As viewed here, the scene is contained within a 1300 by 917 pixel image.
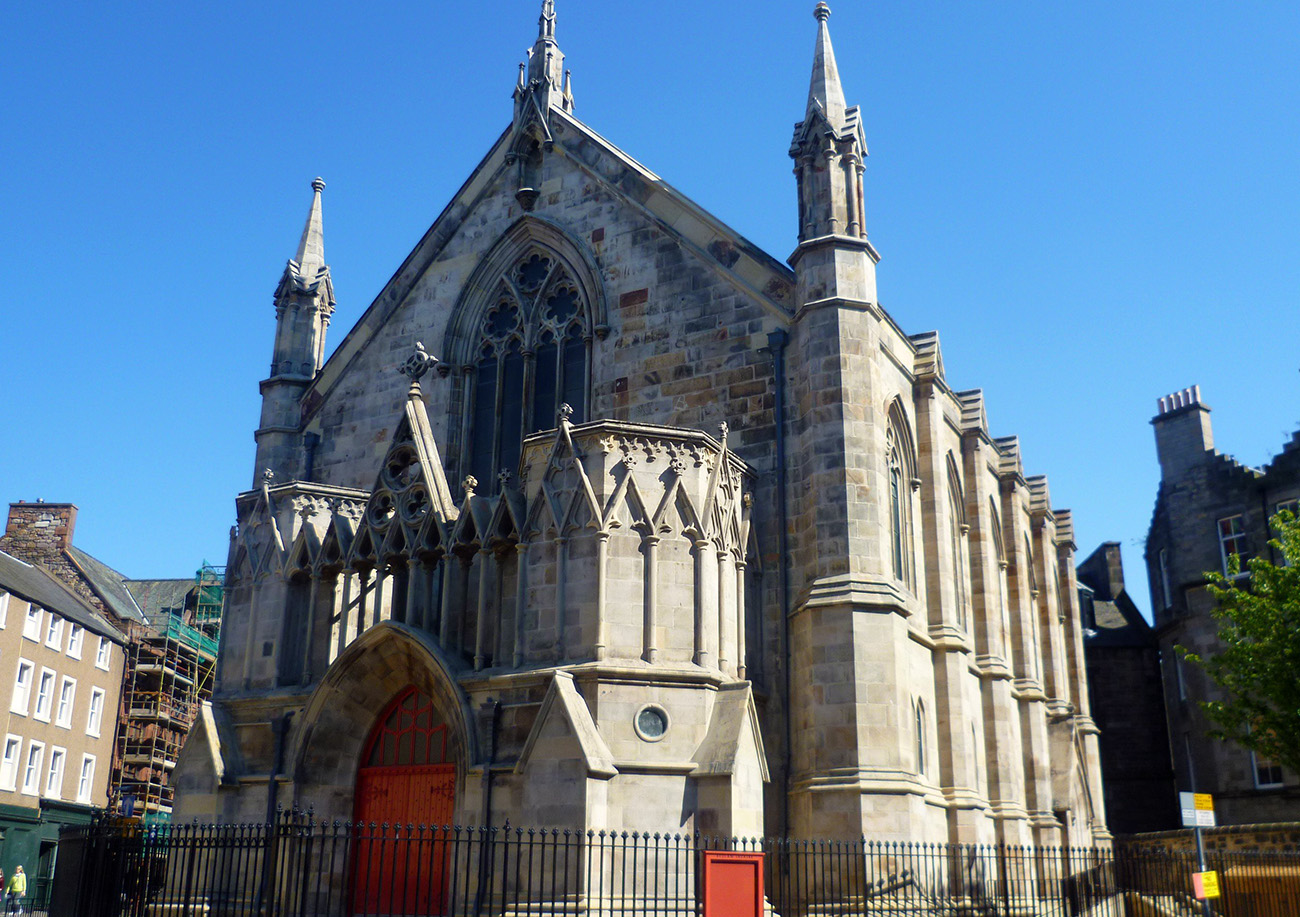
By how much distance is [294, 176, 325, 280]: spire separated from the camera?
28625 millimetres

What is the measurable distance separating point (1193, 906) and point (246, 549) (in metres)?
17.7

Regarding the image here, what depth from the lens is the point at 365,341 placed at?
27.4 m

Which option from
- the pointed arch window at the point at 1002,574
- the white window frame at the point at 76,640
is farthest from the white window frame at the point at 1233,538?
the white window frame at the point at 76,640

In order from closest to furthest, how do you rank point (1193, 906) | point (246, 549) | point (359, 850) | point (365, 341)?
point (359, 850), point (1193, 906), point (246, 549), point (365, 341)

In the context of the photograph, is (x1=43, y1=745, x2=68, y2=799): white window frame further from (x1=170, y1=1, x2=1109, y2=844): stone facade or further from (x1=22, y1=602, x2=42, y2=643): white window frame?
(x1=170, y1=1, x2=1109, y2=844): stone facade

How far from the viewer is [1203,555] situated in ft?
118

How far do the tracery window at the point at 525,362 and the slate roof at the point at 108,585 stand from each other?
95.3 ft

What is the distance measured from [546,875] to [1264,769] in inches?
961

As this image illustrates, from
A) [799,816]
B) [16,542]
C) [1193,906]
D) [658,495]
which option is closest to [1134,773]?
[1193,906]

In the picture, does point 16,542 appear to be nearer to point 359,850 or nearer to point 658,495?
point 359,850

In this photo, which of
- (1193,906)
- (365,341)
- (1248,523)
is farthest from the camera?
(1248,523)

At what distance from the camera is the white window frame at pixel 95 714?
44.2 metres

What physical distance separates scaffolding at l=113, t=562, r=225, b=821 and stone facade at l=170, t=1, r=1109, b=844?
24538 mm

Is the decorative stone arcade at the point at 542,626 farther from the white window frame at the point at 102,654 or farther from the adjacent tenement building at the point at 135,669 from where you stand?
the adjacent tenement building at the point at 135,669
